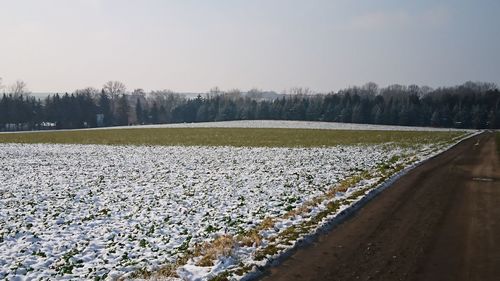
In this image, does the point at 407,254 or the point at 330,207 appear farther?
the point at 330,207

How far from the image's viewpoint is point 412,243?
9234 millimetres

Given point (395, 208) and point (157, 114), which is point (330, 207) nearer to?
point (395, 208)

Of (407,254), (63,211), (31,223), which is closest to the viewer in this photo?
(407,254)

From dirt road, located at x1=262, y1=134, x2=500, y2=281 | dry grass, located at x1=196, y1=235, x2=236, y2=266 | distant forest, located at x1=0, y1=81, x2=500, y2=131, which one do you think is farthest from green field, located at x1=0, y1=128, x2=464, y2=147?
distant forest, located at x1=0, y1=81, x2=500, y2=131

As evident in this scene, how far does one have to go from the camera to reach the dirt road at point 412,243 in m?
7.56

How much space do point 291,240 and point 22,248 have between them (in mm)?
7038

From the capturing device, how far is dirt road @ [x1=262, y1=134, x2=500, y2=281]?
7.56m

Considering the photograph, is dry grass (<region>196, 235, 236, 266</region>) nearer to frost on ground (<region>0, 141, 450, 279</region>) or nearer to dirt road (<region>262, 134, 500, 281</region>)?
frost on ground (<region>0, 141, 450, 279</region>)

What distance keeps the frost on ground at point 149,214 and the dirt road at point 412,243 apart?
1.34 m

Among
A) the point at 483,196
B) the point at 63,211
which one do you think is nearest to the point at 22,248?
the point at 63,211

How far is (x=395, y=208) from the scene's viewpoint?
12.9 m

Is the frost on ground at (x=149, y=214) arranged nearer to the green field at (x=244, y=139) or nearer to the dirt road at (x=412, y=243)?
the dirt road at (x=412, y=243)

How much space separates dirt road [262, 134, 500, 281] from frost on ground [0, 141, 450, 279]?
1338 mm

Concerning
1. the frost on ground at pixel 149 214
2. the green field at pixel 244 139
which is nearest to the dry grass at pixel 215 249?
the frost on ground at pixel 149 214
